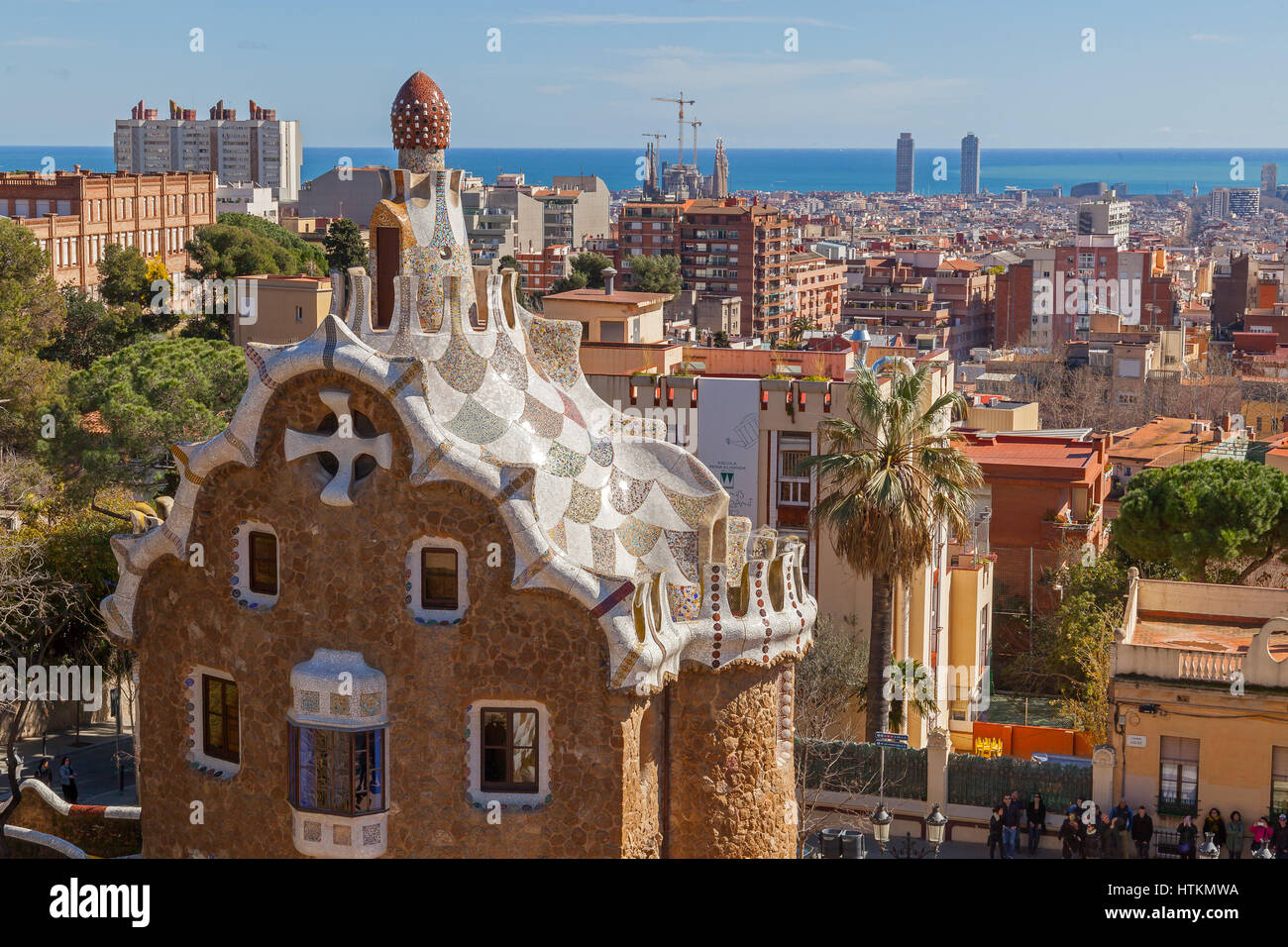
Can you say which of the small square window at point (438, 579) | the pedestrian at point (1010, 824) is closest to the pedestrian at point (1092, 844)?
the pedestrian at point (1010, 824)

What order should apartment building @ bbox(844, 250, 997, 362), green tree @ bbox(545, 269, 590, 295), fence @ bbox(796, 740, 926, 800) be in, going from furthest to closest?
apartment building @ bbox(844, 250, 997, 362) → green tree @ bbox(545, 269, 590, 295) → fence @ bbox(796, 740, 926, 800)

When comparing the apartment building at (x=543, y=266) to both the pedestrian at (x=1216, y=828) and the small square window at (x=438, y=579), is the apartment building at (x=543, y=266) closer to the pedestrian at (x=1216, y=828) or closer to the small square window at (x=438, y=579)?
the pedestrian at (x=1216, y=828)

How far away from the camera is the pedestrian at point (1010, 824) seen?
32.7 meters

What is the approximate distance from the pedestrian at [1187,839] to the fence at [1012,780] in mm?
2633

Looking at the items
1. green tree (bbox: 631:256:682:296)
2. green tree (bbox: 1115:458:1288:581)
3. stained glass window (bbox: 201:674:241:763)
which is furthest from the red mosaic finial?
green tree (bbox: 631:256:682:296)

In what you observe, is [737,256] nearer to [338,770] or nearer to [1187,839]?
[1187,839]

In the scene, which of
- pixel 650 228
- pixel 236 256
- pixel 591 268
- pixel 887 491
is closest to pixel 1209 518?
pixel 887 491

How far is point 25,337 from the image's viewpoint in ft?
217

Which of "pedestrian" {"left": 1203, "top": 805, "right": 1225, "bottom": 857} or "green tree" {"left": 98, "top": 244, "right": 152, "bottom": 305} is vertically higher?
"green tree" {"left": 98, "top": 244, "right": 152, "bottom": 305}

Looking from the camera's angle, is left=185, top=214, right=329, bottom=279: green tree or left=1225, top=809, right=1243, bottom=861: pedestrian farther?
left=185, top=214, right=329, bottom=279: green tree

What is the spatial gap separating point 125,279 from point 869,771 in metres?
65.4

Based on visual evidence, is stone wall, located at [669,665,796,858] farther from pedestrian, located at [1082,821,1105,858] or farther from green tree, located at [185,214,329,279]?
green tree, located at [185,214,329,279]

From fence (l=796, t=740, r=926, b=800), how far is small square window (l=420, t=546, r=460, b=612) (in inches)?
520

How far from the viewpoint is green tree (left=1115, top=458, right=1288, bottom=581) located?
4684 cm
